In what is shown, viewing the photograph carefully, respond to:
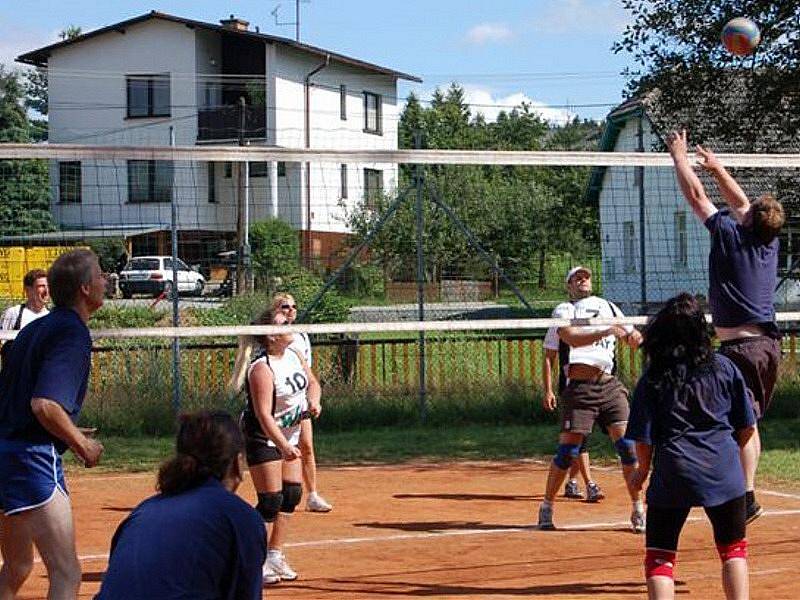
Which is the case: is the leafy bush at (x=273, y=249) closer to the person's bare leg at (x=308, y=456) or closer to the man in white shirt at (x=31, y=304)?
the man in white shirt at (x=31, y=304)

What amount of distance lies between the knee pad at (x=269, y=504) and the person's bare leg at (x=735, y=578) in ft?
10.6

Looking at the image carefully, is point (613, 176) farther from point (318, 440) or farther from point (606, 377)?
point (606, 377)

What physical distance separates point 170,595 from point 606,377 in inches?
295

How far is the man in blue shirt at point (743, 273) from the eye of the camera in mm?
8320

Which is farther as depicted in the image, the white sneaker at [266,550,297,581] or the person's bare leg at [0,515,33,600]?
the white sneaker at [266,550,297,581]

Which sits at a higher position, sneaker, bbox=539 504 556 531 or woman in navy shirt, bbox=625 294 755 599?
woman in navy shirt, bbox=625 294 755 599

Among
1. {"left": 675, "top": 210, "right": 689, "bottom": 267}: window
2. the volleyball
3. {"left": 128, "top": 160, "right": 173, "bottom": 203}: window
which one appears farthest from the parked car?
the volleyball

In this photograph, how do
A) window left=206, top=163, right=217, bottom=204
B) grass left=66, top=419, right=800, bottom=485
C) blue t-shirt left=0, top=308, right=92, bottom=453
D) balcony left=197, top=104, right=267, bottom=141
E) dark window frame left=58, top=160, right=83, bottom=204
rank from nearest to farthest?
1. blue t-shirt left=0, top=308, right=92, bottom=453
2. grass left=66, top=419, right=800, bottom=485
3. dark window frame left=58, top=160, right=83, bottom=204
4. window left=206, top=163, right=217, bottom=204
5. balcony left=197, top=104, right=267, bottom=141

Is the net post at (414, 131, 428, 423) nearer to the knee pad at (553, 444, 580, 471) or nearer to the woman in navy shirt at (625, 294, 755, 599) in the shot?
the knee pad at (553, 444, 580, 471)

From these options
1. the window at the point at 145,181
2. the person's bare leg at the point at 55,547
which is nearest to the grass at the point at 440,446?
the person's bare leg at the point at 55,547

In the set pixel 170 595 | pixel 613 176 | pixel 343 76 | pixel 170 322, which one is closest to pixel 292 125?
pixel 343 76

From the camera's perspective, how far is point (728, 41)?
13.1 m

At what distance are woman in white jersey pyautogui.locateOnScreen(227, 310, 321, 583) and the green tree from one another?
843 inches

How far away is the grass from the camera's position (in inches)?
630
